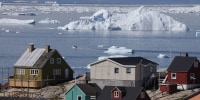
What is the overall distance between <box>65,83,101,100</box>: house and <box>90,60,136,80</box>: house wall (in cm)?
271

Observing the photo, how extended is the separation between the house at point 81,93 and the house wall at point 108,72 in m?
2.71

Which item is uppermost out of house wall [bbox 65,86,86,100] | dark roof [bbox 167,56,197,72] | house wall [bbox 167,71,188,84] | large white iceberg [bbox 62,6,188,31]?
large white iceberg [bbox 62,6,188,31]

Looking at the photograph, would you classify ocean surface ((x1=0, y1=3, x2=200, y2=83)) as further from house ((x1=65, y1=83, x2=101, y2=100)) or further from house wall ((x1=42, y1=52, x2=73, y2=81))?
house ((x1=65, y1=83, x2=101, y2=100))

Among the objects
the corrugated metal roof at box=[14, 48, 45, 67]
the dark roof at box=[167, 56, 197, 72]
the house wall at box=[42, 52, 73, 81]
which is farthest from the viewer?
the corrugated metal roof at box=[14, 48, 45, 67]

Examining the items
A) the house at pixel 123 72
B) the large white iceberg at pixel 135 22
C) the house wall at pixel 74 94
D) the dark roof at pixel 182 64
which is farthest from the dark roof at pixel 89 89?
the large white iceberg at pixel 135 22

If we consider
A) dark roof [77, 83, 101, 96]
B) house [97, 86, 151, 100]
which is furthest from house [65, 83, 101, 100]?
house [97, 86, 151, 100]

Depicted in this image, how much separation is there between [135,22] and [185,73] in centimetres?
8811

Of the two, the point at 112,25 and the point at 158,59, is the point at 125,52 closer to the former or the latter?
the point at 158,59

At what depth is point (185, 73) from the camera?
130 ft

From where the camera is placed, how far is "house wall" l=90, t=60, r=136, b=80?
40.3 m

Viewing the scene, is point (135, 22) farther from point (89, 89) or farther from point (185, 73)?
point (89, 89)

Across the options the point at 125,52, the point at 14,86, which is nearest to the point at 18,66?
the point at 14,86

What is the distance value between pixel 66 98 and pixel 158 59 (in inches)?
1476

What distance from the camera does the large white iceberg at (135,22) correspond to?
414 feet
